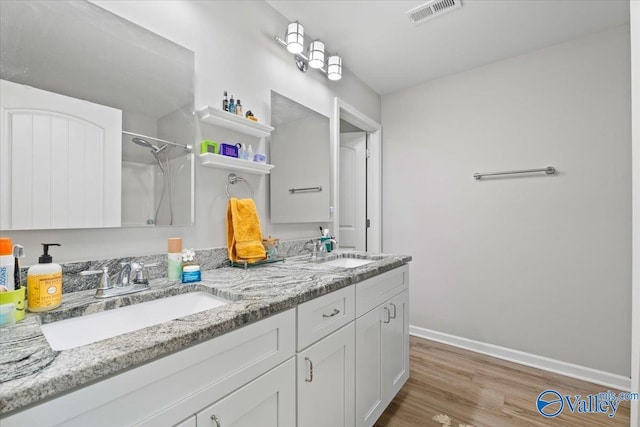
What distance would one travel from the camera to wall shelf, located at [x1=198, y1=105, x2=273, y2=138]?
1335 millimetres

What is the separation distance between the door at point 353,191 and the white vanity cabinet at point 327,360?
1701 millimetres

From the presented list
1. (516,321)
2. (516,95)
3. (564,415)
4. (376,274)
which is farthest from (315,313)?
(516,95)

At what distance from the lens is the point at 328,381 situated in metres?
1.13

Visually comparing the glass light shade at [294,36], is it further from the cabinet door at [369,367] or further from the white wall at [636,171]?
the cabinet door at [369,367]

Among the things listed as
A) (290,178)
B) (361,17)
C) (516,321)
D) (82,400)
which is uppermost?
(361,17)

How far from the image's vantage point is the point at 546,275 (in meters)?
2.16

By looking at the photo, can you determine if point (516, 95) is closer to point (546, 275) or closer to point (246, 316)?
point (546, 275)

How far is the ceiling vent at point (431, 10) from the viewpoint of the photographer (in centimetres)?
174

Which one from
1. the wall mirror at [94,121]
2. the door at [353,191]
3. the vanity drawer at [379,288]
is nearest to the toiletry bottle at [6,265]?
the wall mirror at [94,121]

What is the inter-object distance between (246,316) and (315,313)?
0.35 metres

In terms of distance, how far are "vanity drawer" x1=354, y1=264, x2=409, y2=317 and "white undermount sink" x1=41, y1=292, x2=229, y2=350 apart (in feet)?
2.12

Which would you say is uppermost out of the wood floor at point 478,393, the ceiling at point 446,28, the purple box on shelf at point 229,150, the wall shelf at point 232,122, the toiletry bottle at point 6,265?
the ceiling at point 446,28

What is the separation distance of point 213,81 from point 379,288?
135cm

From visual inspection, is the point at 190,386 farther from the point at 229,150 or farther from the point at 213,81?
the point at 213,81
